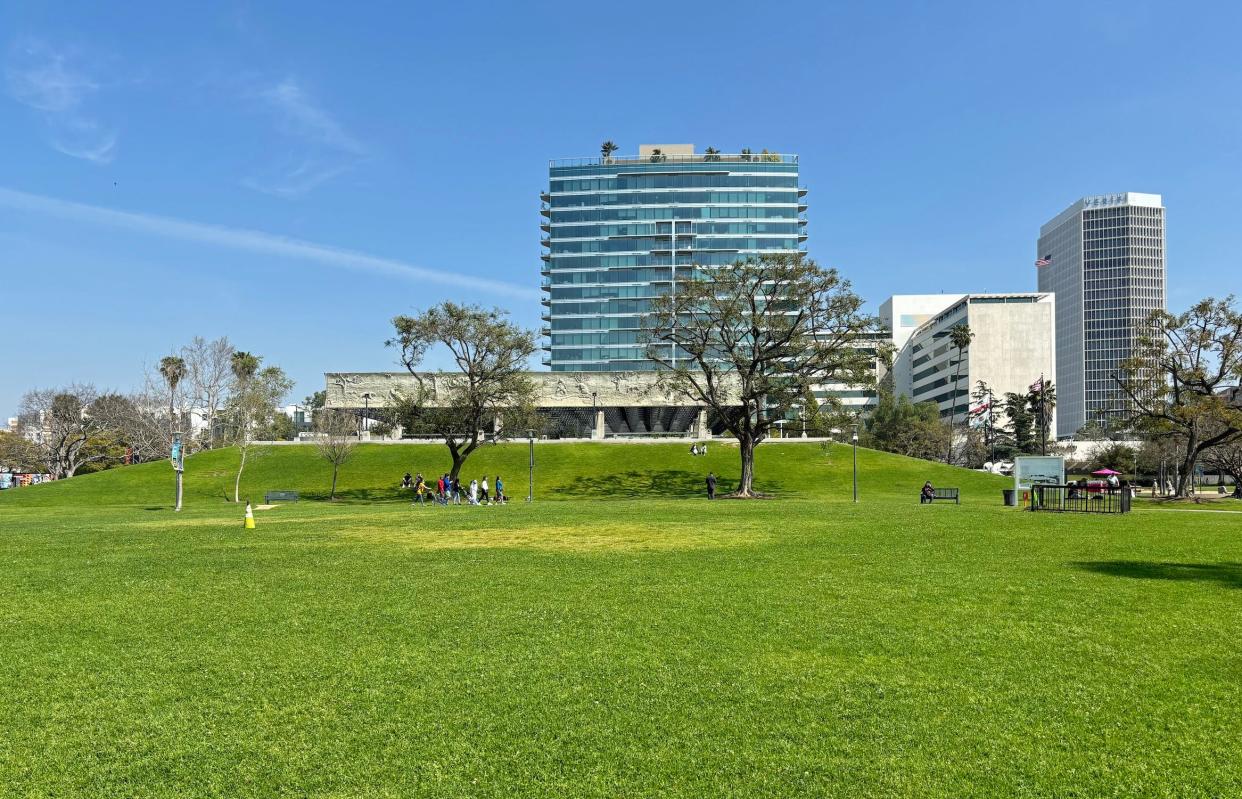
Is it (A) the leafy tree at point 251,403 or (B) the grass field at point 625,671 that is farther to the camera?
(A) the leafy tree at point 251,403

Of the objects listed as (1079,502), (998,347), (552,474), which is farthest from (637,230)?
(1079,502)

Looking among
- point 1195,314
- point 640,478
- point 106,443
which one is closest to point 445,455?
point 640,478

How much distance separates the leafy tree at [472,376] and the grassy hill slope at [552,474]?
5.73m

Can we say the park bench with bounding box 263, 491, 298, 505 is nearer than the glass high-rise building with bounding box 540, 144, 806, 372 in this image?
Yes

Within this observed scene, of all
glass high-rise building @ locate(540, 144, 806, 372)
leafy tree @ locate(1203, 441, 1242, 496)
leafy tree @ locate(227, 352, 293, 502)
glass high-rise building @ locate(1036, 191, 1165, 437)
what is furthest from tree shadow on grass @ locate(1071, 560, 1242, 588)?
glass high-rise building @ locate(1036, 191, 1165, 437)

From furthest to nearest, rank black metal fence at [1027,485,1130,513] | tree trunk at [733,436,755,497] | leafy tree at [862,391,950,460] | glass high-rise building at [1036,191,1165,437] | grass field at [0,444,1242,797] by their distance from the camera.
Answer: glass high-rise building at [1036,191,1165,437], leafy tree at [862,391,950,460], tree trunk at [733,436,755,497], black metal fence at [1027,485,1130,513], grass field at [0,444,1242,797]

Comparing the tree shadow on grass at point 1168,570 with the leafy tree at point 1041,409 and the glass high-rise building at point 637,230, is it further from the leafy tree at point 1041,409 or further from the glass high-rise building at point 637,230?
the glass high-rise building at point 637,230

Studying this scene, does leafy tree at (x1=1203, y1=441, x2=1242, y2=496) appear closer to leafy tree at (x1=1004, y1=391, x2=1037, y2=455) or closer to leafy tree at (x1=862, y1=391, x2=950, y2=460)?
leafy tree at (x1=862, y1=391, x2=950, y2=460)

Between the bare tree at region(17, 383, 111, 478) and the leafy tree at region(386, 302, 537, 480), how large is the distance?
41.7m

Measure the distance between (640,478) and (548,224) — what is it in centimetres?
10248

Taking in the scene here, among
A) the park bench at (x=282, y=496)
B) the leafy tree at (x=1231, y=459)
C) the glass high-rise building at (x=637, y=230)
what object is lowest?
the park bench at (x=282, y=496)

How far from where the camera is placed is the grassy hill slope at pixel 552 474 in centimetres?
5350

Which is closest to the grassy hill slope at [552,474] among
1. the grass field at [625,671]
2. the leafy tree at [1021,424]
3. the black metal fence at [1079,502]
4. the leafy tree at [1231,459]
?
the black metal fence at [1079,502]

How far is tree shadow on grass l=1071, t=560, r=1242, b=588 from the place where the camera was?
45.9 ft
